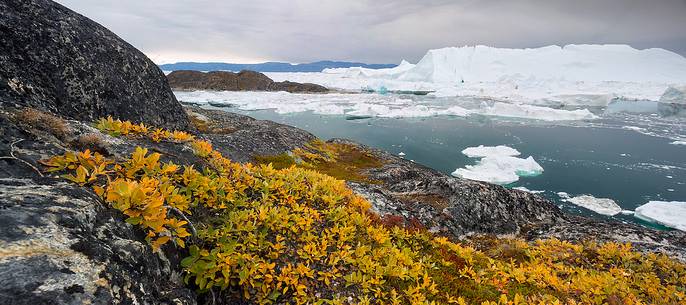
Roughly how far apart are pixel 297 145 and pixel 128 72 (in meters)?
12.5

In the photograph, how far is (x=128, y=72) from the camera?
44.8ft

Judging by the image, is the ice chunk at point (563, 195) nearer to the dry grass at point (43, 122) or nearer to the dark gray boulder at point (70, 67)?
the dark gray boulder at point (70, 67)

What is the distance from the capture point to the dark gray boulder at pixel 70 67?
29.9ft

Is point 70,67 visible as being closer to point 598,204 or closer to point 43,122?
point 43,122

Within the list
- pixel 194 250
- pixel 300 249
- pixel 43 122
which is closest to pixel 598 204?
pixel 300 249

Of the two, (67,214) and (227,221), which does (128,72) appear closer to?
(227,221)

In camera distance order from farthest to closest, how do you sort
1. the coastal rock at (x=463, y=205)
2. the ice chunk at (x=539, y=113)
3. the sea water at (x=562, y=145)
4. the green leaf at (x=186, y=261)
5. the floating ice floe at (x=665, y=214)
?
1. the ice chunk at (x=539, y=113)
2. the sea water at (x=562, y=145)
3. the floating ice floe at (x=665, y=214)
4. the coastal rock at (x=463, y=205)
5. the green leaf at (x=186, y=261)

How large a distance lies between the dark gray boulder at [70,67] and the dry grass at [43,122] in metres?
2.87

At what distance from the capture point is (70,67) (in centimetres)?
1095

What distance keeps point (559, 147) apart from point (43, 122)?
66.2 meters

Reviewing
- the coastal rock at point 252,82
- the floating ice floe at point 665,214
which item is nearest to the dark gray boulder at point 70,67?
the floating ice floe at point 665,214

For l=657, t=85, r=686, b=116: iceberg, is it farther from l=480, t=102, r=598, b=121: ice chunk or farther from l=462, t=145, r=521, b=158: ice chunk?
l=462, t=145, r=521, b=158: ice chunk

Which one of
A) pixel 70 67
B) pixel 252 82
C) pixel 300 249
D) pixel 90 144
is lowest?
pixel 300 249

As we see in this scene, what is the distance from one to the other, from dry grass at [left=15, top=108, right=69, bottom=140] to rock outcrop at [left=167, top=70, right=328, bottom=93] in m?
175
